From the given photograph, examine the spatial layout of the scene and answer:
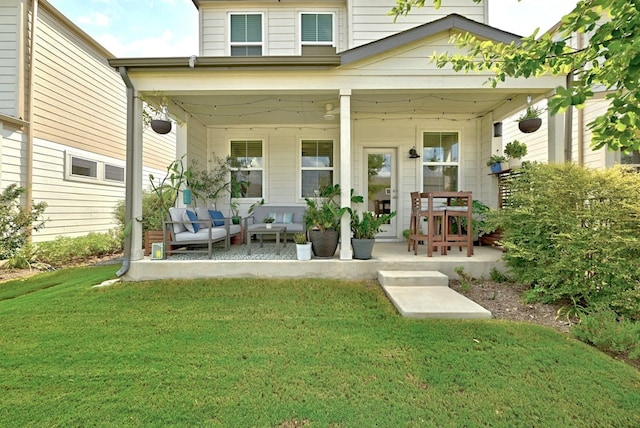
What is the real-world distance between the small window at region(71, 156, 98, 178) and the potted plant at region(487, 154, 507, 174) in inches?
348

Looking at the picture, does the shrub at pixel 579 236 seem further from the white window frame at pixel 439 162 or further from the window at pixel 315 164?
the window at pixel 315 164

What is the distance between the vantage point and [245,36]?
266 inches

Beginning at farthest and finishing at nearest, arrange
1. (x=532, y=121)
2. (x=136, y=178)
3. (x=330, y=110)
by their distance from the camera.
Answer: (x=330, y=110) → (x=532, y=121) → (x=136, y=178)

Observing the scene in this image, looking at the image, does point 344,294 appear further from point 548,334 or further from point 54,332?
point 54,332

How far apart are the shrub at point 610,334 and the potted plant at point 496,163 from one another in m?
3.45

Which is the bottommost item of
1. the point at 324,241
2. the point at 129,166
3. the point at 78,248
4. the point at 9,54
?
the point at 78,248

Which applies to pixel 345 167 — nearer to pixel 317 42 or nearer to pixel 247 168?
pixel 247 168

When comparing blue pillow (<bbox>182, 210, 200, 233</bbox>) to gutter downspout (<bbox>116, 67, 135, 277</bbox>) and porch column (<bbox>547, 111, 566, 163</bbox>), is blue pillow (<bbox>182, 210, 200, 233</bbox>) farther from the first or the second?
porch column (<bbox>547, 111, 566, 163</bbox>)

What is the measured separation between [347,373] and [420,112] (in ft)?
18.7

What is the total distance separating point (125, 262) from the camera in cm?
438

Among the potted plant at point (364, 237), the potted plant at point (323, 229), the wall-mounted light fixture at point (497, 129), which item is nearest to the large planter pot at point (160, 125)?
the potted plant at point (323, 229)

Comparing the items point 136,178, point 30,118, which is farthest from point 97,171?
point 136,178

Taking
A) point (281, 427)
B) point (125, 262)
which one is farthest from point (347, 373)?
point (125, 262)

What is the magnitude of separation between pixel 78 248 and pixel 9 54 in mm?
3866
